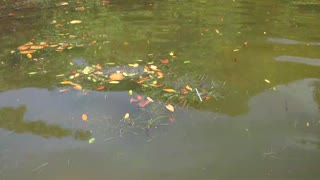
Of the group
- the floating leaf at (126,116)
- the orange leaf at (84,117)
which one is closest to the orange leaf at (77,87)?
the orange leaf at (84,117)

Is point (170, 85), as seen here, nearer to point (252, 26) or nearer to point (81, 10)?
point (252, 26)

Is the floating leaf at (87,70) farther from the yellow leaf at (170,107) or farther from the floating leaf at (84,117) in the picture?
the yellow leaf at (170,107)

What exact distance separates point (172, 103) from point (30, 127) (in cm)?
150

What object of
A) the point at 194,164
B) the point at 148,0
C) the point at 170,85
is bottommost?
the point at 194,164

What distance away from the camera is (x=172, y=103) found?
3.91 meters

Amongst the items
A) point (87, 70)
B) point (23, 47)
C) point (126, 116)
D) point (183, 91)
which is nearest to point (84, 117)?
point (126, 116)

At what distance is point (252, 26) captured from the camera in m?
6.01

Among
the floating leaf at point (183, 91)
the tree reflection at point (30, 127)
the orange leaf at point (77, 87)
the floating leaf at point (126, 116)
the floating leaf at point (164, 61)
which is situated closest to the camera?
the tree reflection at point (30, 127)

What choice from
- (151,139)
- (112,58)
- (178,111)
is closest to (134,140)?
(151,139)

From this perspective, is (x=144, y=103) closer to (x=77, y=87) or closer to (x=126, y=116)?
(x=126, y=116)

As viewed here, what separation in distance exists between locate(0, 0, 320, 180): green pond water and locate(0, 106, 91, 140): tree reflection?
11mm

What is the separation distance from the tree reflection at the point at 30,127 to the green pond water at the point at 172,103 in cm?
1

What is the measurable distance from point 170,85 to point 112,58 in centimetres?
116

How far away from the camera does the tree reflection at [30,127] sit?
3.58m
